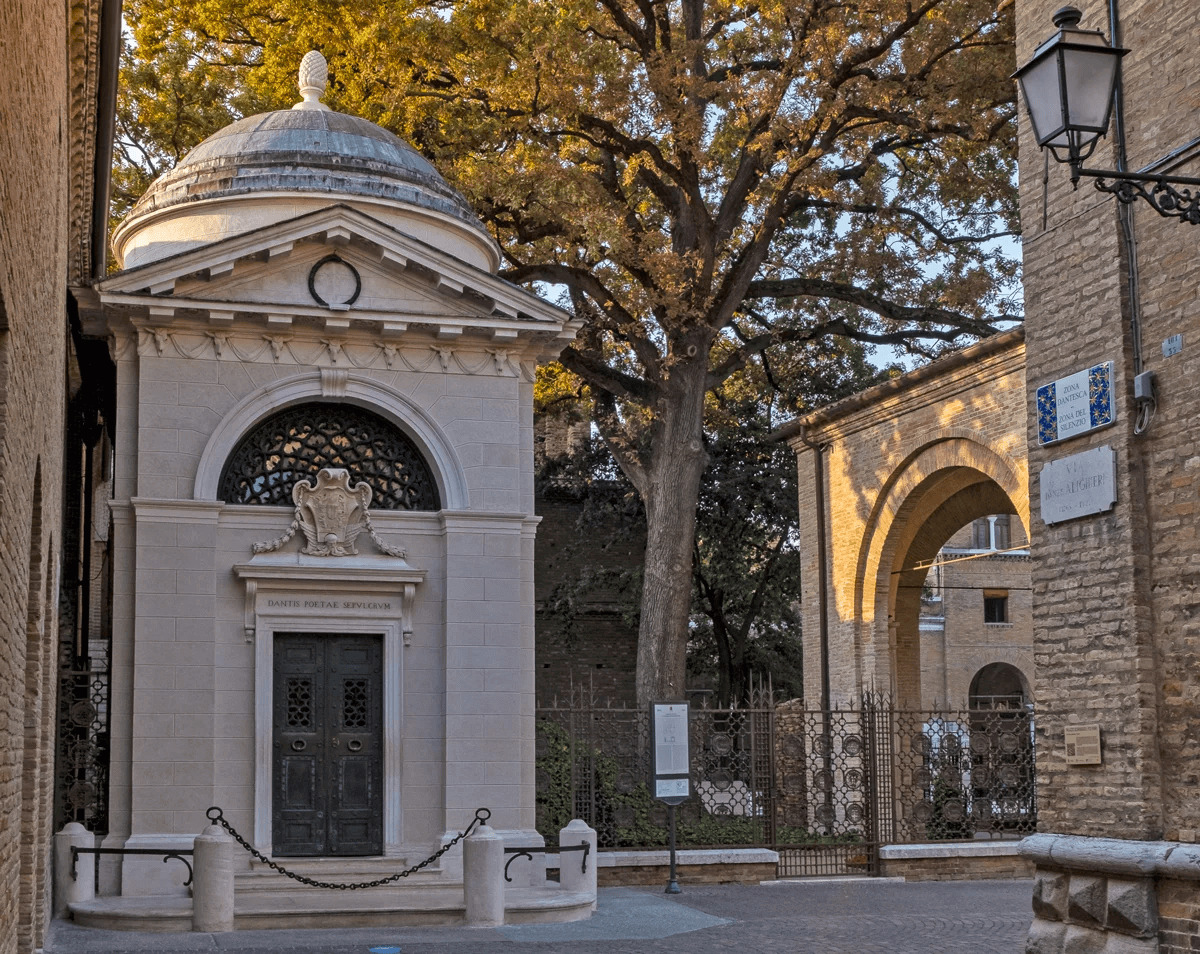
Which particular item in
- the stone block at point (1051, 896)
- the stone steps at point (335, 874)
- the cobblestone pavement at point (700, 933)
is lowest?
the cobblestone pavement at point (700, 933)

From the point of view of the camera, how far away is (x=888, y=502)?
24.0 m

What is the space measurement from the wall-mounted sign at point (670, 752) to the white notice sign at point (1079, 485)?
599 cm

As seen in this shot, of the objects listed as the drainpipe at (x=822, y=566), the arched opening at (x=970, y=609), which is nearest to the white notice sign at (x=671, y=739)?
the drainpipe at (x=822, y=566)

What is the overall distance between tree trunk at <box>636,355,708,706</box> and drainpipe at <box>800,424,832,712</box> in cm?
381

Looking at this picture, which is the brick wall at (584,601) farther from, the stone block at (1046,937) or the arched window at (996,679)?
the stone block at (1046,937)

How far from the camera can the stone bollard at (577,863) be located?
51.9ft

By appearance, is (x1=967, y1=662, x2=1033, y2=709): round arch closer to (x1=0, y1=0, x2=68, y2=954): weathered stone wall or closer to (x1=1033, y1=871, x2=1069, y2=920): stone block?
(x1=1033, y1=871, x2=1069, y2=920): stone block

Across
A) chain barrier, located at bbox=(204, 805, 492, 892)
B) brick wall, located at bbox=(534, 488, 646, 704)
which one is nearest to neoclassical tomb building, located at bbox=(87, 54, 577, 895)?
chain barrier, located at bbox=(204, 805, 492, 892)

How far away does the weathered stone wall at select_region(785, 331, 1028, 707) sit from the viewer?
22.1m

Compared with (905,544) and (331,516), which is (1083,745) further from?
(905,544)

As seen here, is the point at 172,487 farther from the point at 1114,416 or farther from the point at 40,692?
the point at 1114,416

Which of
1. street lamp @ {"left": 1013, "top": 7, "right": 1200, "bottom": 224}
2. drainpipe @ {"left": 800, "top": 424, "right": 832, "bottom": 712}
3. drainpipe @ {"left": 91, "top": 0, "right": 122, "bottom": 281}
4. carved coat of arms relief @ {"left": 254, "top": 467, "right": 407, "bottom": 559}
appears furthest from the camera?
drainpipe @ {"left": 800, "top": 424, "right": 832, "bottom": 712}

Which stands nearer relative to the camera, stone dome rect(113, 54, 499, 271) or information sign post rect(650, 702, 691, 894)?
information sign post rect(650, 702, 691, 894)

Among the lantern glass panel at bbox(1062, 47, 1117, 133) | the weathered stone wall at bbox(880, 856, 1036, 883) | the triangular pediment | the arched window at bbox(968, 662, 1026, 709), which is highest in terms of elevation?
the triangular pediment
